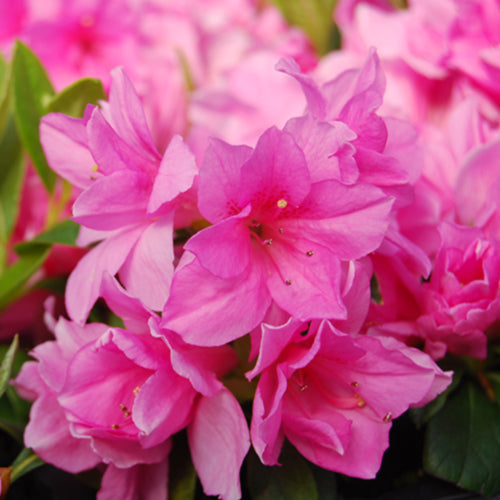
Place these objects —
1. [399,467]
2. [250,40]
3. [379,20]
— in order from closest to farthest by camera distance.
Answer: [399,467], [379,20], [250,40]

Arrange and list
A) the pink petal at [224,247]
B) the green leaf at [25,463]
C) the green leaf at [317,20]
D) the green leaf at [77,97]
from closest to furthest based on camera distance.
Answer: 1. the pink petal at [224,247]
2. the green leaf at [25,463]
3. the green leaf at [77,97]
4. the green leaf at [317,20]

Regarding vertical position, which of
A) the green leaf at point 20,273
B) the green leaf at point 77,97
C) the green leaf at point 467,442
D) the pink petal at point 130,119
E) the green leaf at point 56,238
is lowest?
the green leaf at point 467,442

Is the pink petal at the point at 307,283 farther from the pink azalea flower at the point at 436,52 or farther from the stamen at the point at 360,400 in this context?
the pink azalea flower at the point at 436,52

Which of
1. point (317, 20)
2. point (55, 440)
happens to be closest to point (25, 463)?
point (55, 440)

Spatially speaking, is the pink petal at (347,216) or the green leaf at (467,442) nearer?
the pink petal at (347,216)

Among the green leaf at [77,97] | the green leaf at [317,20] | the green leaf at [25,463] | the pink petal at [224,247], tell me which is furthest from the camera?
the green leaf at [317,20]

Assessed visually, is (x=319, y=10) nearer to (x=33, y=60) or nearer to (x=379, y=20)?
(x=379, y=20)

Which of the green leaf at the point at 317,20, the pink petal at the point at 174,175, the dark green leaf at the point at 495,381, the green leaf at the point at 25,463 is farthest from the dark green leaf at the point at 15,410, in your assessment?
the green leaf at the point at 317,20

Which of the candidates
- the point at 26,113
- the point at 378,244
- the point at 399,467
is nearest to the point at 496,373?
the point at 399,467
